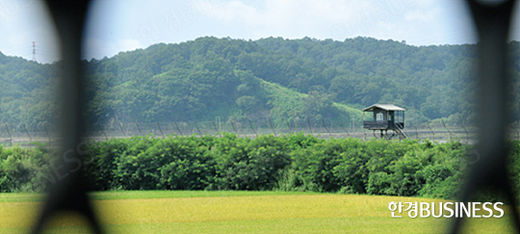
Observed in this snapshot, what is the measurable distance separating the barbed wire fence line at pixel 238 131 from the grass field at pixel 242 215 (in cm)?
70

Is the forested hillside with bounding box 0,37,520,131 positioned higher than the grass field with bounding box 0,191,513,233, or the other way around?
the forested hillside with bounding box 0,37,520,131

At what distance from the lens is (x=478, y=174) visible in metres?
2.88

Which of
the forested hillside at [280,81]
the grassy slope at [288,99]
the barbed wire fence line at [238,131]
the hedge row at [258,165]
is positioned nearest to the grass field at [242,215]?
the hedge row at [258,165]

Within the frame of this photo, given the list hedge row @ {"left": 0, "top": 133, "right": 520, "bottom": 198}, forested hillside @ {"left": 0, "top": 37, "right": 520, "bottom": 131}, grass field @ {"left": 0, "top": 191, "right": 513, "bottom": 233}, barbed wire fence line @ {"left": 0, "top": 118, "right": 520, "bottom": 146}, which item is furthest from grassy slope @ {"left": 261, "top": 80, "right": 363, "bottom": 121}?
grass field @ {"left": 0, "top": 191, "right": 513, "bottom": 233}

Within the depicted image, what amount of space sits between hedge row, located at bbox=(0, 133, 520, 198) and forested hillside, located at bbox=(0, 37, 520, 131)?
13351mm

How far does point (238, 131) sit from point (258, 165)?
10850 mm

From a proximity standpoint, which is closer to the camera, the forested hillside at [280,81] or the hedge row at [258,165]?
the hedge row at [258,165]

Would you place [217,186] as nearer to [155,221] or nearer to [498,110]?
[155,221]

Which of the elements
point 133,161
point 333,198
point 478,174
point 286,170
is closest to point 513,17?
point 478,174

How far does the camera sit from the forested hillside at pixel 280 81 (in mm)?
28922

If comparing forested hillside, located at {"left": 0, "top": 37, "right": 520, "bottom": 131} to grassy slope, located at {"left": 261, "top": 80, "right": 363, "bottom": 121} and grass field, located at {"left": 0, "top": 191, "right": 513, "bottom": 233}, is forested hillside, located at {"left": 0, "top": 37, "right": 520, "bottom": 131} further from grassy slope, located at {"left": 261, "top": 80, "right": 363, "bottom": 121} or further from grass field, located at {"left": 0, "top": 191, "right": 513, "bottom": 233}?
grass field, located at {"left": 0, "top": 191, "right": 513, "bottom": 233}

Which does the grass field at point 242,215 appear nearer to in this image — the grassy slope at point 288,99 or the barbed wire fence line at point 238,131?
the barbed wire fence line at point 238,131

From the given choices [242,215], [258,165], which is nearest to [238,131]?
[258,165]

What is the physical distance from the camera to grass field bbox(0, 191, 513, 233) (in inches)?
161
